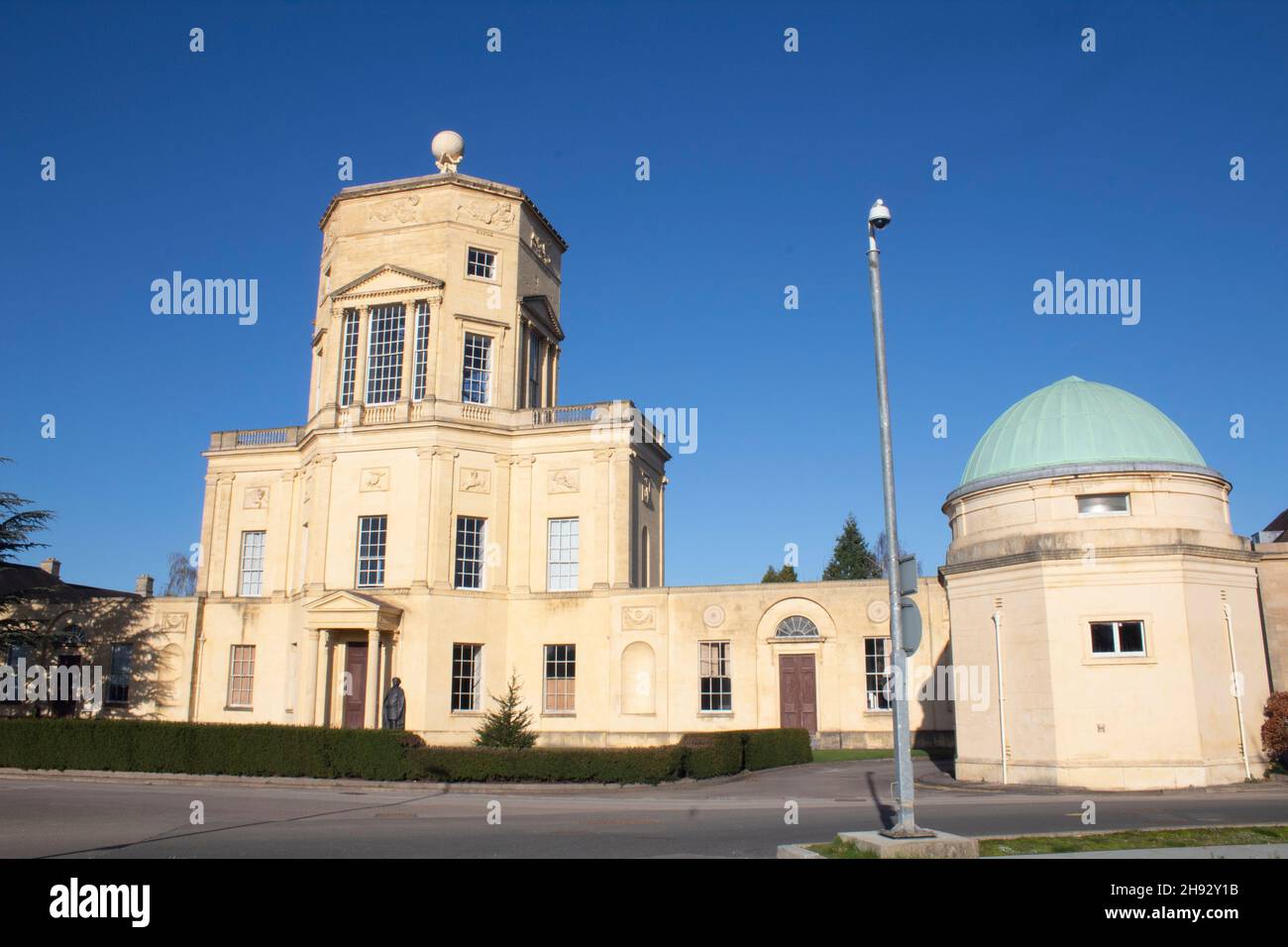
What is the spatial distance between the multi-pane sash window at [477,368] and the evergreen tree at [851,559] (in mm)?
48300

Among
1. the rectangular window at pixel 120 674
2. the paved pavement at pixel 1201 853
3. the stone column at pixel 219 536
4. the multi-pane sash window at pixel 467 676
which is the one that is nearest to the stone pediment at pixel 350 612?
the multi-pane sash window at pixel 467 676

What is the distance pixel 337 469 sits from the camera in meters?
37.5

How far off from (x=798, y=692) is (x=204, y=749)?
63.0 ft

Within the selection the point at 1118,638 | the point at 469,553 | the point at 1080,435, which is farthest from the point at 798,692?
the point at 1080,435

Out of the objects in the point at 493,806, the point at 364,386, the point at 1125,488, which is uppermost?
the point at 364,386

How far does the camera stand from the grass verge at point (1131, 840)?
12359 mm

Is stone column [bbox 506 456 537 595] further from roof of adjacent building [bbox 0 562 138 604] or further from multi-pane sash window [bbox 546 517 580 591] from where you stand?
roof of adjacent building [bbox 0 562 138 604]

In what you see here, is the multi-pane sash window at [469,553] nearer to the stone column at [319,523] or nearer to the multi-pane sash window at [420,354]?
the stone column at [319,523]

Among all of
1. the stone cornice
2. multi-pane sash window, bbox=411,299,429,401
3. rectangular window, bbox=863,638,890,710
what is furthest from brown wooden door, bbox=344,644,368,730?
the stone cornice

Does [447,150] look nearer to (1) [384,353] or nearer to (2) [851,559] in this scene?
(1) [384,353]

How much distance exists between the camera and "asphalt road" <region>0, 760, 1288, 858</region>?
44.1 ft
